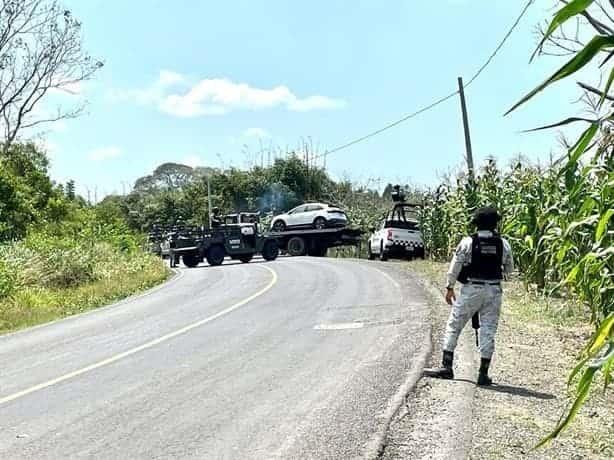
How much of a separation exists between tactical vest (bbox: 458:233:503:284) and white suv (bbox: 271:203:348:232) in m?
28.6

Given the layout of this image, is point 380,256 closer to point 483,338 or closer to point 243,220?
point 243,220

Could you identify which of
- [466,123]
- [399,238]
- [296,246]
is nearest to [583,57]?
[466,123]

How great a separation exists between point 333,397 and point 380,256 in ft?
74.5

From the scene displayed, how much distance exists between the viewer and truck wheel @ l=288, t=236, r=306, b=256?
3709cm

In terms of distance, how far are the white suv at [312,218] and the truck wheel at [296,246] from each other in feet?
1.97

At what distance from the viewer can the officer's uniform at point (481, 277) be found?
7.70 metres

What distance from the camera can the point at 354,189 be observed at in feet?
186

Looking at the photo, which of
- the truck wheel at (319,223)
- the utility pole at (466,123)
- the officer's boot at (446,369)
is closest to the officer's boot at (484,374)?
the officer's boot at (446,369)

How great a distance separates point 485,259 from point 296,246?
29587mm

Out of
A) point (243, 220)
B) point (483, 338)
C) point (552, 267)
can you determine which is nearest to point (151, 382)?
point (483, 338)

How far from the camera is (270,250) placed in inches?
1323

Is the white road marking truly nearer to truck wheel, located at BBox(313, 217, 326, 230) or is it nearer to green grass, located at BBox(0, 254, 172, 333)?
green grass, located at BBox(0, 254, 172, 333)

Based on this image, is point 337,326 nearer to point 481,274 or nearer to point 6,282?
point 481,274

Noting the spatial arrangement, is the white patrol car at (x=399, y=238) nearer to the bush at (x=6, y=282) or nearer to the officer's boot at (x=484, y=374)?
the bush at (x=6, y=282)
